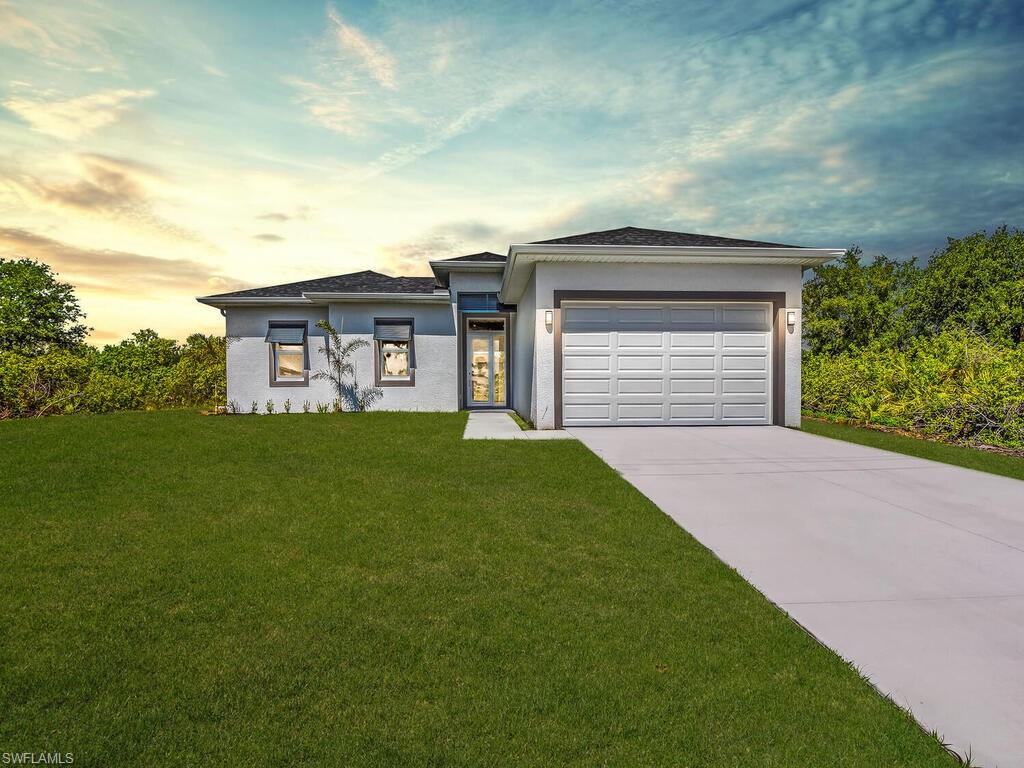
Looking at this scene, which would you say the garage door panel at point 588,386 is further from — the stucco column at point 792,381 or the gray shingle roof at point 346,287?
the gray shingle roof at point 346,287

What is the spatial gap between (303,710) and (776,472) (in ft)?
20.1

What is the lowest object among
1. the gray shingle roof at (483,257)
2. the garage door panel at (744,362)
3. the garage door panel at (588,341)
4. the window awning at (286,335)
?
the garage door panel at (744,362)

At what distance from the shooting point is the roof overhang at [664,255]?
9742mm

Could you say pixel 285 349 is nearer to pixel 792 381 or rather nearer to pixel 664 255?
pixel 664 255

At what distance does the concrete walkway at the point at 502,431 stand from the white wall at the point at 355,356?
2737 mm

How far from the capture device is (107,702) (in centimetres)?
211

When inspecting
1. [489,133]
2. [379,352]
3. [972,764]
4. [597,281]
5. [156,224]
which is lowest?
[972,764]

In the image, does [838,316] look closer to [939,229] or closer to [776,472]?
[939,229]

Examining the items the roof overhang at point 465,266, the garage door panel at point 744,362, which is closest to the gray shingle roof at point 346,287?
the roof overhang at point 465,266

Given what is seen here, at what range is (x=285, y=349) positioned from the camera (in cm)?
1557

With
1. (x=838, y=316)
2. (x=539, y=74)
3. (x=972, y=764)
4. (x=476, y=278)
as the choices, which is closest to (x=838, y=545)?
(x=972, y=764)

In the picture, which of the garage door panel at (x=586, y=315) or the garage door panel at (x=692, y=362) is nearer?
the garage door panel at (x=586, y=315)

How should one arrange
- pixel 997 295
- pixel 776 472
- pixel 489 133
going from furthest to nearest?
pixel 997 295, pixel 489 133, pixel 776 472

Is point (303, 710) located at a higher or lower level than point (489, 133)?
lower
